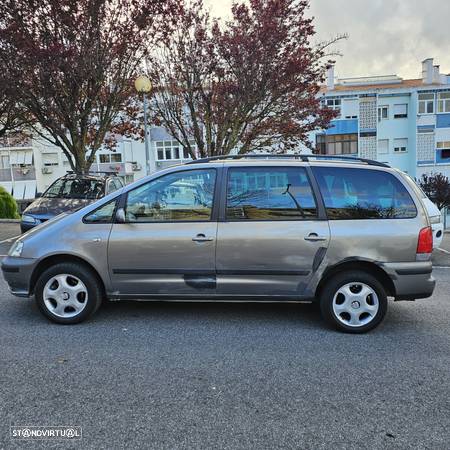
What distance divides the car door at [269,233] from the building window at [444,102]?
37.1 metres

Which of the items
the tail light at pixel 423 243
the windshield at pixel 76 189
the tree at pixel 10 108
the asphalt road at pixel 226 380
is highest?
the tree at pixel 10 108

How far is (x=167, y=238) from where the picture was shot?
411 cm

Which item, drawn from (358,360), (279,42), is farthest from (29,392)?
(279,42)

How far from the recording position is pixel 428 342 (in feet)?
12.8

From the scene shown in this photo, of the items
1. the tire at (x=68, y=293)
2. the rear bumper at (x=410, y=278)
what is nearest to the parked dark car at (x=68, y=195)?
the tire at (x=68, y=293)

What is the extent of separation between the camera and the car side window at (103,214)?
421 cm

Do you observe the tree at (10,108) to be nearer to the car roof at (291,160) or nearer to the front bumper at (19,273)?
the front bumper at (19,273)

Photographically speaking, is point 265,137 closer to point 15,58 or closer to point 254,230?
A: point 15,58

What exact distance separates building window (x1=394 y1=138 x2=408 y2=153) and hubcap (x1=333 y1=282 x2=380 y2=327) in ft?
120

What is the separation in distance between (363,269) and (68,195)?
278 inches

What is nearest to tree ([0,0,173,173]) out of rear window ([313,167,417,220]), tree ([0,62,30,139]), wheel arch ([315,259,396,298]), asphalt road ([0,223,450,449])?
tree ([0,62,30,139])

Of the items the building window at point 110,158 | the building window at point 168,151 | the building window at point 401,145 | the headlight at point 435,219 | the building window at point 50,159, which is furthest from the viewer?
the building window at point 50,159

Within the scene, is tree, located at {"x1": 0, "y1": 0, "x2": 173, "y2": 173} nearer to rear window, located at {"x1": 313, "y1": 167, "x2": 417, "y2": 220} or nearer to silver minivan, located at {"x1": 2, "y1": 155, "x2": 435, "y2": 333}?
silver minivan, located at {"x1": 2, "y1": 155, "x2": 435, "y2": 333}

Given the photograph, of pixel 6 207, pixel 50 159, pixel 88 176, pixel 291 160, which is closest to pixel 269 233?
pixel 291 160
